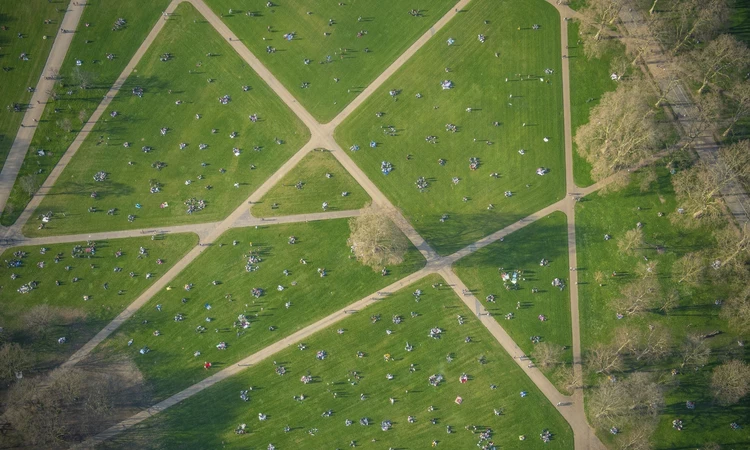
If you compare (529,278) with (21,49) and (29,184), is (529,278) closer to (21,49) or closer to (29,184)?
(29,184)

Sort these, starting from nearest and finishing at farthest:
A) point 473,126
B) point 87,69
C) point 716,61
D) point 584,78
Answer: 1. point 716,61
2. point 473,126
3. point 584,78
4. point 87,69

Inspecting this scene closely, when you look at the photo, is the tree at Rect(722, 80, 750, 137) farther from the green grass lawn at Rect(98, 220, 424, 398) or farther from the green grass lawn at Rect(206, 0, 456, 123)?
the green grass lawn at Rect(98, 220, 424, 398)

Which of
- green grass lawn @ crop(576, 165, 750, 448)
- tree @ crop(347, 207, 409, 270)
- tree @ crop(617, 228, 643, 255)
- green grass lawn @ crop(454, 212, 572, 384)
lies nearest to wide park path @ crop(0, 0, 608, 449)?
green grass lawn @ crop(454, 212, 572, 384)

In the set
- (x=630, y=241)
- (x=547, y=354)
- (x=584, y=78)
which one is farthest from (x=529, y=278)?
(x=584, y=78)

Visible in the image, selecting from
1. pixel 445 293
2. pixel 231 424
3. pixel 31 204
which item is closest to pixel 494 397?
pixel 445 293

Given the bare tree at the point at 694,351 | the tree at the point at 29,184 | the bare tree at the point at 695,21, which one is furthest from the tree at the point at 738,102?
the tree at the point at 29,184
